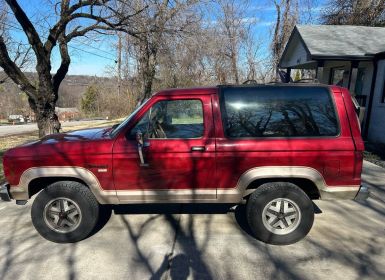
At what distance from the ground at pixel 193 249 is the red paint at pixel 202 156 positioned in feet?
2.31

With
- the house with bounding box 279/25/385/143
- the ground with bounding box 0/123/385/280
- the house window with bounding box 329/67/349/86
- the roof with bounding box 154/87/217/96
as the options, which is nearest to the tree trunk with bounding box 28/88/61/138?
the ground with bounding box 0/123/385/280

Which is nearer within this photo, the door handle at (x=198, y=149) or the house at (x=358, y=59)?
the door handle at (x=198, y=149)

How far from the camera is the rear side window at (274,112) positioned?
3506 millimetres

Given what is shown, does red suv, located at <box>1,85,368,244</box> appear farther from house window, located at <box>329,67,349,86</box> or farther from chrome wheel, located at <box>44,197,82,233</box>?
house window, located at <box>329,67,349,86</box>

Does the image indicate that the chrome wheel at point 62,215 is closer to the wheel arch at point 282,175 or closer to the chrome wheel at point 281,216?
the wheel arch at point 282,175

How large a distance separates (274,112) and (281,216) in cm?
121

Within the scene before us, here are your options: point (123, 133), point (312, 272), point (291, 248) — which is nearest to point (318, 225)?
point (291, 248)

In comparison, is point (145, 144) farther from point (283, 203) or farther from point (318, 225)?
point (318, 225)

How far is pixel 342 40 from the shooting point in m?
11.7

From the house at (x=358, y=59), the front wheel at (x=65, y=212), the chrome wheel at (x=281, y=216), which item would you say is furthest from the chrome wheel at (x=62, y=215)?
the house at (x=358, y=59)

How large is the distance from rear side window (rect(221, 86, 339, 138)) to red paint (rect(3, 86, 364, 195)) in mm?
102

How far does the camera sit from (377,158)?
7801mm

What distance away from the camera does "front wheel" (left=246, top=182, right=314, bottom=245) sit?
351 centimetres

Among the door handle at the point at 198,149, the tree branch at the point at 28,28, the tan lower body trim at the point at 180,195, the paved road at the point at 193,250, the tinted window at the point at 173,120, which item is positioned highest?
the tree branch at the point at 28,28
